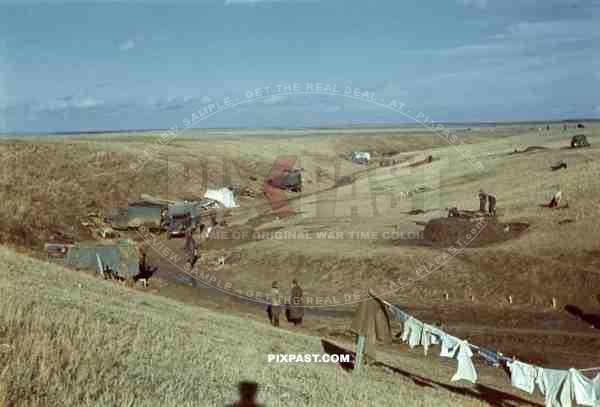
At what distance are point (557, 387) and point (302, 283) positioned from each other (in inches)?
751

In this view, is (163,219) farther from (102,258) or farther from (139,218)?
(102,258)

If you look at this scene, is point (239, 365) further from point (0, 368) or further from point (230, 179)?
point (230, 179)

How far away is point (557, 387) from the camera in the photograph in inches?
445

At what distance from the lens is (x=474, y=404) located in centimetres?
1274

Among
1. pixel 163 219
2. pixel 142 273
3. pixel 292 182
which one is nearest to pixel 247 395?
pixel 142 273

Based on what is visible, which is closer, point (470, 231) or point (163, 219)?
point (470, 231)

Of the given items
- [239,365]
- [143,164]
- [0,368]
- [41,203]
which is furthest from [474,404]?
[143,164]

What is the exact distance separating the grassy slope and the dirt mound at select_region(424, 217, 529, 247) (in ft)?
46.4

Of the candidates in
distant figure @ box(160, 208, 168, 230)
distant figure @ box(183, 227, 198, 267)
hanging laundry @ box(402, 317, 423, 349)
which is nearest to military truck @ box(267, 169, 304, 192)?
distant figure @ box(160, 208, 168, 230)

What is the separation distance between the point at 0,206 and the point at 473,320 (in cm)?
3206

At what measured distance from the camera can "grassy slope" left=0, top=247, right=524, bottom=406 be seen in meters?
8.10

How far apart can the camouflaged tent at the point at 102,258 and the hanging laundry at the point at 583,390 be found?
852 inches

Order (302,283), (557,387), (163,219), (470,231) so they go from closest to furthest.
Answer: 1. (557,387)
2. (302,283)
3. (470,231)
4. (163,219)

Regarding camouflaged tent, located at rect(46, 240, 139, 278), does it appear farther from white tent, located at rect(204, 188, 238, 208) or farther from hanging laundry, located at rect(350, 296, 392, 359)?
white tent, located at rect(204, 188, 238, 208)
